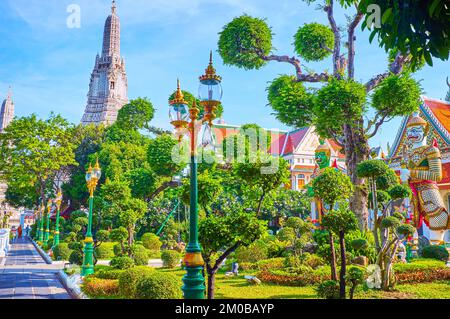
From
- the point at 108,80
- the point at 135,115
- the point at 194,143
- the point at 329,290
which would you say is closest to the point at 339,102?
the point at 329,290

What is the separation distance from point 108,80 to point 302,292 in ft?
278

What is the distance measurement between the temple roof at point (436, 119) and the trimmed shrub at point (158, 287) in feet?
57.4

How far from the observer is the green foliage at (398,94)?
532 inches

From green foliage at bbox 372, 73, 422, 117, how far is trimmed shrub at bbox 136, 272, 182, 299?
9410mm

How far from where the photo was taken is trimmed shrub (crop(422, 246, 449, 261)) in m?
14.6

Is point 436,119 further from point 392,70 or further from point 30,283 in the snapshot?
point 30,283

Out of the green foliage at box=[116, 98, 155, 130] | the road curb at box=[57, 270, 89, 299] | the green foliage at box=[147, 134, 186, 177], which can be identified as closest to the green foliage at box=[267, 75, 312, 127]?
the road curb at box=[57, 270, 89, 299]

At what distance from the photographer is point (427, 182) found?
15266 millimetres

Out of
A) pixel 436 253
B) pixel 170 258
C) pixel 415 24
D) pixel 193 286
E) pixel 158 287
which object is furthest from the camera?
pixel 170 258

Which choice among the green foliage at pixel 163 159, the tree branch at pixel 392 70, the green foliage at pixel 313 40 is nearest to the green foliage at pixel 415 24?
the tree branch at pixel 392 70

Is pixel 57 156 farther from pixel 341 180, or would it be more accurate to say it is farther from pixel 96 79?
pixel 96 79

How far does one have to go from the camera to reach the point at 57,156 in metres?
33.8

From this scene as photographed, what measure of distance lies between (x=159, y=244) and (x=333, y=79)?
16.9 meters
